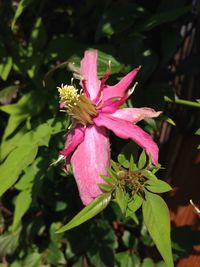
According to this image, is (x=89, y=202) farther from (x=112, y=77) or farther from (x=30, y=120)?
(x=30, y=120)

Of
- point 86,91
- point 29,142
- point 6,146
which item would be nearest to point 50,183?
point 6,146

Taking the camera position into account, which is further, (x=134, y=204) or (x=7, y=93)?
(x=7, y=93)

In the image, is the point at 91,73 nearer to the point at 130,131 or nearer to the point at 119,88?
the point at 119,88

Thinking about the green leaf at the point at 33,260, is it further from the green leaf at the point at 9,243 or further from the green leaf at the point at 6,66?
the green leaf at the point at 6,66

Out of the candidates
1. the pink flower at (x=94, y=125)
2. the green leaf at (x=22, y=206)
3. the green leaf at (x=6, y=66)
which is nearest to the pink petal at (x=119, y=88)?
the pink flower at (x=94, y=125)

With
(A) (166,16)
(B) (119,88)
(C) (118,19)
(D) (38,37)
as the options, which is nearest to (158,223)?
(B) (119,88)

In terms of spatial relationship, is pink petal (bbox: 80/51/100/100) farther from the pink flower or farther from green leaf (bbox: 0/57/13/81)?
green leaf (bbox: 0/57/13/81)

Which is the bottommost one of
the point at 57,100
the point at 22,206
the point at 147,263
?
the point at 147,263
